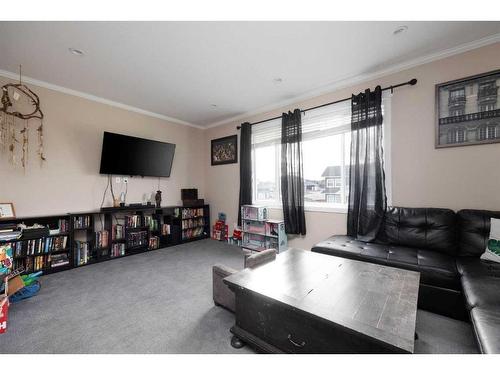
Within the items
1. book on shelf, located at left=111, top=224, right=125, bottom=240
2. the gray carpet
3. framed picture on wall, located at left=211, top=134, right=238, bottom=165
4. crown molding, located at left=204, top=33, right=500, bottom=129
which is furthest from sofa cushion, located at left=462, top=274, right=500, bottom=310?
book on shelf, located at left=111, top=224, right=125, bottom=240

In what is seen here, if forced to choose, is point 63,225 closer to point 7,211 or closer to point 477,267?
point 7,211

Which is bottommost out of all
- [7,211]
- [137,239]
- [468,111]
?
[137,239]

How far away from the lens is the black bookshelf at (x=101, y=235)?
2.81m

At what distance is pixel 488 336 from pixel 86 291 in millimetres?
3298

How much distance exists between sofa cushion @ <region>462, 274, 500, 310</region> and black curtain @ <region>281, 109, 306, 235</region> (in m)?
1.99

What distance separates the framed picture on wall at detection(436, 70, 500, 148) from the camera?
211 centimetres

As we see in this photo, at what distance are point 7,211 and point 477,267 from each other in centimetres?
515

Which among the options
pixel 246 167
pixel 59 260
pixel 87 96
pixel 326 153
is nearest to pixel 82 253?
pixel 59 260

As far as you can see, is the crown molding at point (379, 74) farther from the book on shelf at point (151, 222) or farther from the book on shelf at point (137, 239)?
the book on shelf at point (137, 239)

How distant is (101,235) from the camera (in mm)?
3338

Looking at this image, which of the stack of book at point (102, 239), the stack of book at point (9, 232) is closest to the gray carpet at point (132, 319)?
the stack of book at point (102, 239)
